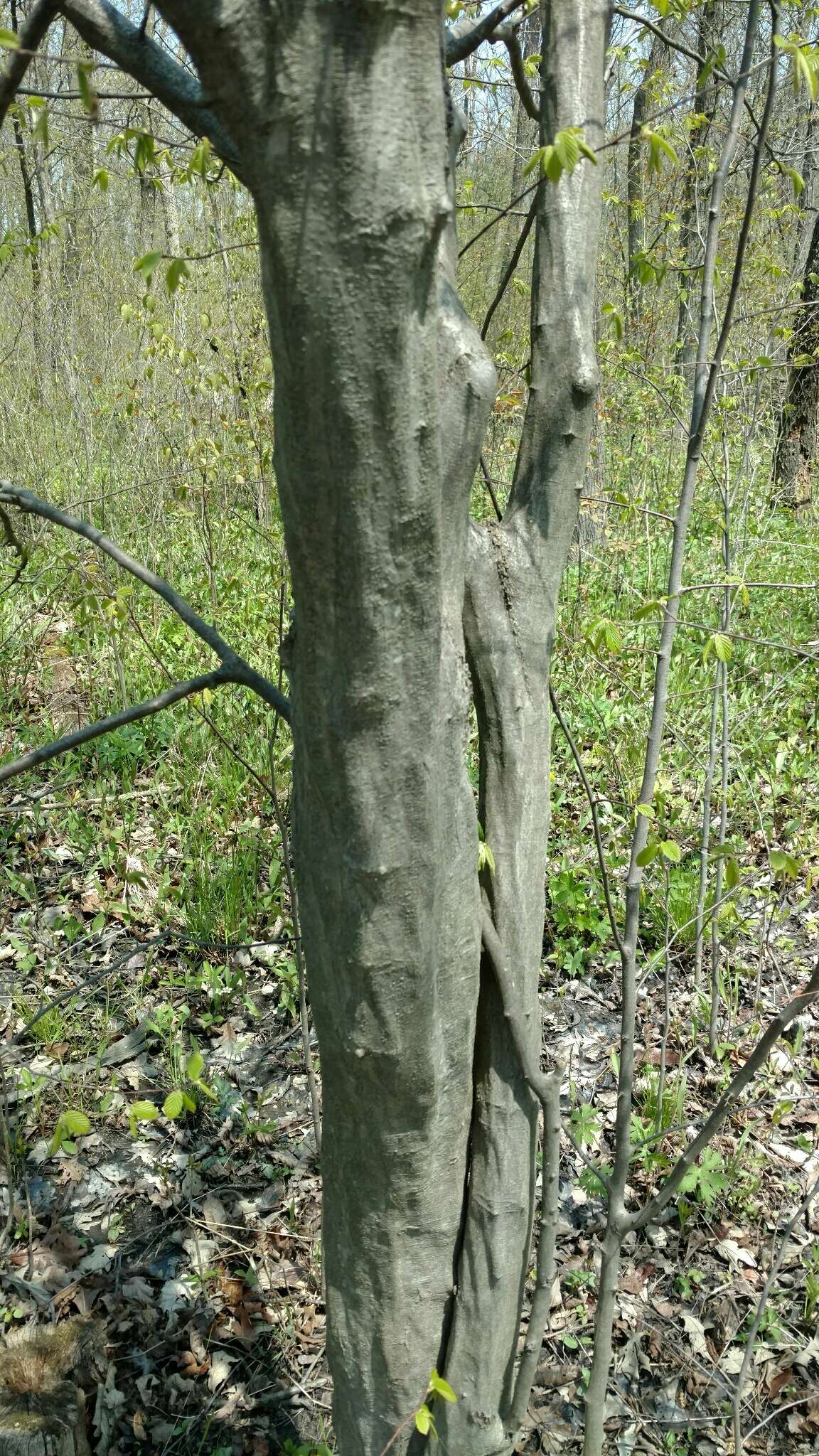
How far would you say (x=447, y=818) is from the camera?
4.03 ft

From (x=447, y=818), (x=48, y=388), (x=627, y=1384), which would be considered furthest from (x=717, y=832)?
(x=48, y=388)

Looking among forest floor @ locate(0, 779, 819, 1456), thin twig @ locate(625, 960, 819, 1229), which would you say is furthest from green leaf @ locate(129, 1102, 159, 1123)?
thin twig @ locate(625, 960, 819, 1229)

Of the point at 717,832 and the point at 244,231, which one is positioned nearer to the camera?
the point at 717,832

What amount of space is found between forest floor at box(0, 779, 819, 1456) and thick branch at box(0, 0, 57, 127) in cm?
115

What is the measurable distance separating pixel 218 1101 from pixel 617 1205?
1606 millimetres

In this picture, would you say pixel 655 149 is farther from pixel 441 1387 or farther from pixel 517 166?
pixel 517 166

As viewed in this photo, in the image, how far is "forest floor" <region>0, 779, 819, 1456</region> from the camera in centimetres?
227

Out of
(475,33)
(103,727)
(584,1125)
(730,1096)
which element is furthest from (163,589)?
(584,1125)

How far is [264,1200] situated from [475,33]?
279cm

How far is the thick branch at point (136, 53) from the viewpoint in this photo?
1.10 m

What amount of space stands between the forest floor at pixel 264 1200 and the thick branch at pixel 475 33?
1437 mm

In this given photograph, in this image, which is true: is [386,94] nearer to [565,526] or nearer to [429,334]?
[429,334]

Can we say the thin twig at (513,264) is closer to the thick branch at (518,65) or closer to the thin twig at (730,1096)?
the thick branch at (518,65)

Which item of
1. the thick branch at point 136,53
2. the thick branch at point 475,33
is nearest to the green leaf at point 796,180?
the thick branch at point 475,33
